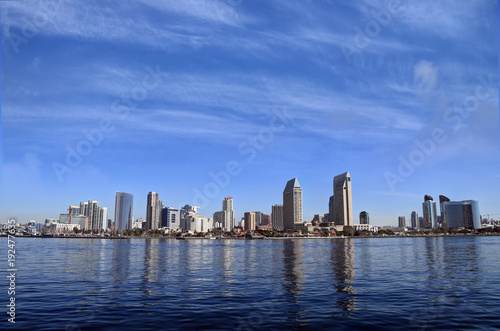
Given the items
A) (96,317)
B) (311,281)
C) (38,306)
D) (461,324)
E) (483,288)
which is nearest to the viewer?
(461,324)

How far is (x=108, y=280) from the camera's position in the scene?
1922 inches

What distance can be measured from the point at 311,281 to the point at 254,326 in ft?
77.0

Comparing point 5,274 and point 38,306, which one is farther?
point 5,274

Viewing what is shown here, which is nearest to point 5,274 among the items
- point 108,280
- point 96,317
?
point 108,280

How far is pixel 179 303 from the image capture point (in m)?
33.2

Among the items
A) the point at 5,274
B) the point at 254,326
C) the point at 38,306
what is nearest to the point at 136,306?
the point at 38,306

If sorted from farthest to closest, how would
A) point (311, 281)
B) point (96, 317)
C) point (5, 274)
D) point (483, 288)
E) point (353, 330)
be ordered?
1. point (5, 274)
2. point (311, 281)
3. point (483, 288)
4. point (96, 317)
5. point (353, 330)

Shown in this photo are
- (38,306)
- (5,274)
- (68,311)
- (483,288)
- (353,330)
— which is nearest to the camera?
(353,330)

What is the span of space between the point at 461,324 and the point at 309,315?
1105 centimetres

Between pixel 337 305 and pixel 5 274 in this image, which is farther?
pixel 5 274

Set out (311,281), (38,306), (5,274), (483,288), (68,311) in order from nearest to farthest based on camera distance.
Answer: (68,311), (38,306), (483,288), (311,281), (5,274)

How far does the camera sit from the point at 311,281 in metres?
47.0

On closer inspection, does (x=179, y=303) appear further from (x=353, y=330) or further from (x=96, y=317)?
(x=353, y=330)

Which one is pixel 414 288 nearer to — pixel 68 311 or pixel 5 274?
pixel 68 311
